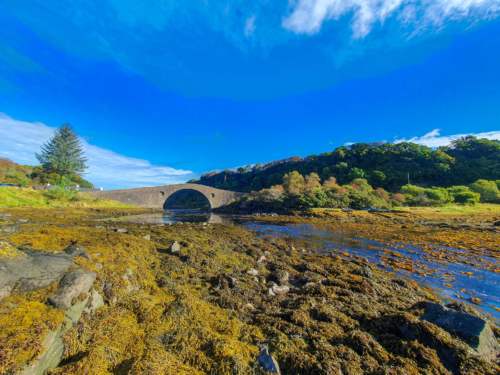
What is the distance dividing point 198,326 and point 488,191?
235ft

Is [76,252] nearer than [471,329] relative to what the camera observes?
No

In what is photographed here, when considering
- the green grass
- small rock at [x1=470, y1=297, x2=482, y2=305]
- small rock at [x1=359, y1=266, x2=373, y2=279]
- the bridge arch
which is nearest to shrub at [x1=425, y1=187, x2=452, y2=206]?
small rock at [x1=470, y1=297, x2=482, y2=305]

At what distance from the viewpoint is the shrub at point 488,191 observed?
4872cm

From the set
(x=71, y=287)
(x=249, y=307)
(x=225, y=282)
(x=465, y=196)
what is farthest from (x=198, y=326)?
(x=465, y=196)

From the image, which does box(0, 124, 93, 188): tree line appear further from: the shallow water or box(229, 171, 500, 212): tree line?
the shallow water

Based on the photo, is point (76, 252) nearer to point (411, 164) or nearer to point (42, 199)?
point (42, 199)

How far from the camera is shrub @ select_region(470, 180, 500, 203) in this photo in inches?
1918

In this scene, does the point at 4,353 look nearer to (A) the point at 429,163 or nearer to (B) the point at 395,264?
(B) the point at 395,264

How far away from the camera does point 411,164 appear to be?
7375 cm

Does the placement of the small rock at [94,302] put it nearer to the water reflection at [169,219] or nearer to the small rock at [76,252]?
the small rock at [76,252]

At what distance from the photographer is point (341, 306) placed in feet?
17.2

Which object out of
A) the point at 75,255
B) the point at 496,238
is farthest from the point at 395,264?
the point at 496,238

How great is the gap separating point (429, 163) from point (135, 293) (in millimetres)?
92613

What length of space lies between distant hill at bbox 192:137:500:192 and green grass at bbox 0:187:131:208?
70.4 m
